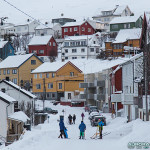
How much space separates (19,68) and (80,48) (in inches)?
836

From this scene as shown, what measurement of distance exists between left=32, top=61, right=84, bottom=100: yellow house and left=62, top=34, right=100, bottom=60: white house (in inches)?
810

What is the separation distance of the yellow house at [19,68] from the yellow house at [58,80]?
4838 mm

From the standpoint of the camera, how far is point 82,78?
3137 inches

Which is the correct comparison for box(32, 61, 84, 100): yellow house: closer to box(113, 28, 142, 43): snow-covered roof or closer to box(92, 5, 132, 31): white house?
box(113, 28, 142, 43): snow-covered roof

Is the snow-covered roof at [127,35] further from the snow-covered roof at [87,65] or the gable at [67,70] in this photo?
the gable at [67,70]

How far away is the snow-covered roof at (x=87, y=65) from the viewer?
8304 cm

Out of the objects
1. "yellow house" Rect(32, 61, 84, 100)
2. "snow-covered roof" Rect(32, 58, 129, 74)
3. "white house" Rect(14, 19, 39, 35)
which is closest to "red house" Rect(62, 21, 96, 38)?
"white house" Rect(14, 19, 39, 35)

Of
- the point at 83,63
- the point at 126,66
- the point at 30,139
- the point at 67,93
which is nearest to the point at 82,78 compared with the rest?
the point at 67,93

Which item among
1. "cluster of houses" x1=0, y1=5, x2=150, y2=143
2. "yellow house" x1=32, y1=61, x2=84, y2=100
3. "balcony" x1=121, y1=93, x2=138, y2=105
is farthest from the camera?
"yellow house" x1=32, y1=61, x2=84, y2=100

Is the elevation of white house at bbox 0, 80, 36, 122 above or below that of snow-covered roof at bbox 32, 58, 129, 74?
below

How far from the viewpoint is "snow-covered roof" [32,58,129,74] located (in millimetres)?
83037

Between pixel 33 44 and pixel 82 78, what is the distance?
108 ft

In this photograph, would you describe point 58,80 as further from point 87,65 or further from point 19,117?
point 19,117

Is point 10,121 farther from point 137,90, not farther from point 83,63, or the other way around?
point 83,63
